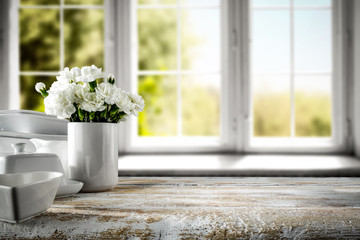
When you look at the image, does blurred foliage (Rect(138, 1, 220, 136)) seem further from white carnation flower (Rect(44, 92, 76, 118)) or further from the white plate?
white carnation flower (Rect(44, 92, 76, 118))

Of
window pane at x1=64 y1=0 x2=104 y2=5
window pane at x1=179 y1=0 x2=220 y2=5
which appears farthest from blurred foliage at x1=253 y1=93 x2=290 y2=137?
window pane at x1=64 y1=0 x2=104 y2=5

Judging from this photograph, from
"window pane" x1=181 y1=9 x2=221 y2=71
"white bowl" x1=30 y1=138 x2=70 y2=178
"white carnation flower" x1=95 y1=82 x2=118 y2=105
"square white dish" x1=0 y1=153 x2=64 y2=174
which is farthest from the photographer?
"window pane" x1=181 y1=9 x2=221 y2=71

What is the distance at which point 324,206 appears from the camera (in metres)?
0.72

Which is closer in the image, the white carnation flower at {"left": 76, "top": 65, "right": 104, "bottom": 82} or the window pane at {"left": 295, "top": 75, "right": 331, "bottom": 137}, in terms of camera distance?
the white carnation flower at {"left": 76, "top": 65, "right": 104, "bottom": 82}

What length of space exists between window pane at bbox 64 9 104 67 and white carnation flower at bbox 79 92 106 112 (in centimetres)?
140

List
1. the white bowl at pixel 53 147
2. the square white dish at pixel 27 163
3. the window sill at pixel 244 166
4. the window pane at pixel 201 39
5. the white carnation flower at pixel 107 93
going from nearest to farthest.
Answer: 1. the square white dish at pixel 27 163
2. the white carnation flower at pixel 107 93
3. the white bowl at pixel 53 147
4. the window sill at pixel 244 166
5. the window pane at pixel 201 39

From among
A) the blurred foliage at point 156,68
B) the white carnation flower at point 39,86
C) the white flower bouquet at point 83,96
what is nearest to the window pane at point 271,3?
the blurred foliage at point 156,68

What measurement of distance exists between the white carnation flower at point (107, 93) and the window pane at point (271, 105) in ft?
4.92

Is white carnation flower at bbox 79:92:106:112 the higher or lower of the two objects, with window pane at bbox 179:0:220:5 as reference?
lower

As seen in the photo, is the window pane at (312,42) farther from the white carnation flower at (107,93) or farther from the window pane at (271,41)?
the white carnation flower at (107,93)

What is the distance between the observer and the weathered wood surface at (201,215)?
58 centimetres

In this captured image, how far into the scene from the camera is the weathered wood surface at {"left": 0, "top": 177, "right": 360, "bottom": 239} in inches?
22.7

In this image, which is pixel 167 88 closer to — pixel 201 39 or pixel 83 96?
pixel 201 39

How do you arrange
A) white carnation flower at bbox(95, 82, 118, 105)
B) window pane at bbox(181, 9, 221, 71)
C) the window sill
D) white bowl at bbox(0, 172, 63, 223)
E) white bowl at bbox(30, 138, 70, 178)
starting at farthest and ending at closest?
window pane at bbox(181, 9, 221, 71), the window sill, white bowl at bbox(30, 138, 70, 178), white carnation flower at bbox(95, 82, 118, 105), white bowl at bbox(0, 172, 63, 223)
